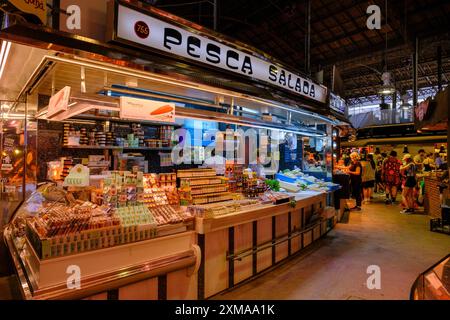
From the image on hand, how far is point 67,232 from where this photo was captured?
2469 millimetres

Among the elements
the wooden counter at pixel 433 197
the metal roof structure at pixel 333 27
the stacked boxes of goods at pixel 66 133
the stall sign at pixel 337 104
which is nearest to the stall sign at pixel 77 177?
the stacked boxes of goods at pixel 66 133

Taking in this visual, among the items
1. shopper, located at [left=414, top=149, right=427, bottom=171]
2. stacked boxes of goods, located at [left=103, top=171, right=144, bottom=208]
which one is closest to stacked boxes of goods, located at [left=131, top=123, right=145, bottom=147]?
Result: stacked boxes of goods, located at [left=103, top=171, right=144, bottom=208]

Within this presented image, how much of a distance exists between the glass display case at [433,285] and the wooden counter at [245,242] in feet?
6.64

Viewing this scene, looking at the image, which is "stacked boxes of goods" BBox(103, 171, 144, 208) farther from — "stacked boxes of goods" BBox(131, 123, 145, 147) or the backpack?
the backpack

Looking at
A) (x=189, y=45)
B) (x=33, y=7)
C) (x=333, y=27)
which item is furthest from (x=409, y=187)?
(x=33, y=7)

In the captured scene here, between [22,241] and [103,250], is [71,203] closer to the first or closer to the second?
[22,241]

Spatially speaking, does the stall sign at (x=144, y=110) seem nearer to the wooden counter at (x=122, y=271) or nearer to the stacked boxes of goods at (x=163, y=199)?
the stacked boxes of goods at (x=163, y=199)

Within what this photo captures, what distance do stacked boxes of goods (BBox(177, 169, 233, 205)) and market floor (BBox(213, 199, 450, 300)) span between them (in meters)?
1.28

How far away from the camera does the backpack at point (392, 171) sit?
11.1 metres

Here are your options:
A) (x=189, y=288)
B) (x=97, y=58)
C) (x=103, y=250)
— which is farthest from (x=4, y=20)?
(x=189, y=288)

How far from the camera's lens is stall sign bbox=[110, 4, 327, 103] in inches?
101

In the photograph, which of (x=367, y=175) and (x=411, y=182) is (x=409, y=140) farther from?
(x=411, y=182)

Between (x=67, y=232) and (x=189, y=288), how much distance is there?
4.91 ft

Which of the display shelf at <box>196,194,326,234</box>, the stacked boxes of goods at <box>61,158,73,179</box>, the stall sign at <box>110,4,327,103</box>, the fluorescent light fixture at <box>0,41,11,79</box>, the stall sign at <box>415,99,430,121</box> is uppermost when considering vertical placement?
the stall sign at <box>415,99,430,121</box>
